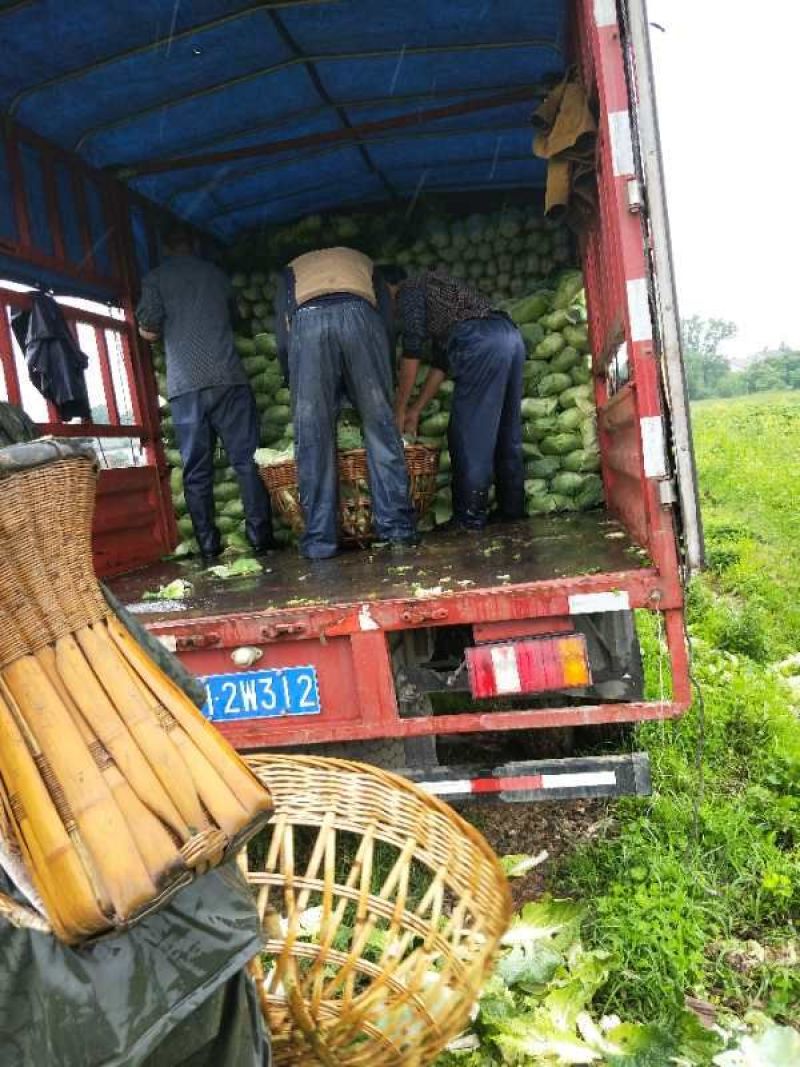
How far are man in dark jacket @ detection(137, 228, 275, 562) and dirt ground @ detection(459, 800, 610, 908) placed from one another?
2.04 m

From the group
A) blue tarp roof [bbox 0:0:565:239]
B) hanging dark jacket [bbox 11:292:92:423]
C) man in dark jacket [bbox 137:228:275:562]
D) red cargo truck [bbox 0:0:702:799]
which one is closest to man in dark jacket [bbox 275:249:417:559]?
red cargo truck [bbox 0:0:702:799]

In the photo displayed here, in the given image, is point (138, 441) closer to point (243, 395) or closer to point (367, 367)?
point (243, 395)

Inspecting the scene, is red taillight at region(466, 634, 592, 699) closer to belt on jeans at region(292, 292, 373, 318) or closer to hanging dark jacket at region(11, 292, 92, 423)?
belt on jeans at region(292, 292, 373, 318)

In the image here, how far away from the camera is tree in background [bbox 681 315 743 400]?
41344 mm

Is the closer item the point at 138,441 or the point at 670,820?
the point at 670,820

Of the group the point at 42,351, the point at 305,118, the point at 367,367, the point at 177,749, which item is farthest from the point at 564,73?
the point at 177,749

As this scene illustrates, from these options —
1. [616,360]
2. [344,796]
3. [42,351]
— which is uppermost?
[42,351]

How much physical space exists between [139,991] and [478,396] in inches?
135

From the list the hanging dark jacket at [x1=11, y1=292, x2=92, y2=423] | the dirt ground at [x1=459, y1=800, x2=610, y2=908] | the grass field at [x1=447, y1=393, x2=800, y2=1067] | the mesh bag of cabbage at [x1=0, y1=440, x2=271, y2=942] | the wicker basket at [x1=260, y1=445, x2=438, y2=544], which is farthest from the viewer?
the wicker basket at [x1=260, y1=445, x2=438, y2=544]

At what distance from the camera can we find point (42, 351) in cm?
372

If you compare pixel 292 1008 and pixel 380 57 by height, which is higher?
pixel 380 57

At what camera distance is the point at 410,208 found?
520cm

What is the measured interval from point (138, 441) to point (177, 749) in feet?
12.4

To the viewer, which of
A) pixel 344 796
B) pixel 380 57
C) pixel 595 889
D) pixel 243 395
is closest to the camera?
pixel 344 796
